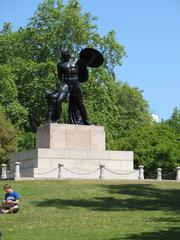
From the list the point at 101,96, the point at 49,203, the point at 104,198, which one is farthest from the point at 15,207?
the point at 101,96

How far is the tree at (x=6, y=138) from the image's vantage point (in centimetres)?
4384

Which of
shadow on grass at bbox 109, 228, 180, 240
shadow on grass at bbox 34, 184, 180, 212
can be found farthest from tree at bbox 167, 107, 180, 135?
shadow on grass at bbox 109, 228, 180, 240

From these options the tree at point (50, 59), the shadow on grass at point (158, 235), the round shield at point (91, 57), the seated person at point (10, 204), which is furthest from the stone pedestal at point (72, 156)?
the tree at point (50, 59)

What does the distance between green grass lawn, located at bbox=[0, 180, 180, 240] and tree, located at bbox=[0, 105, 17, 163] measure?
1894 centimetres

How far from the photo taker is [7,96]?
157 ft

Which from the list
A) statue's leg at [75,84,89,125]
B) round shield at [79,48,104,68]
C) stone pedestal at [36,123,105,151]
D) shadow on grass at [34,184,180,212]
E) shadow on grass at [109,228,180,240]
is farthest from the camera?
round shield at [79,48,104,68]

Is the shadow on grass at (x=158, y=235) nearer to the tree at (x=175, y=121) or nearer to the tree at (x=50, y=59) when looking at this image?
the tree at (x=50, y=59)

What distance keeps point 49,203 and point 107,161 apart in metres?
11.1

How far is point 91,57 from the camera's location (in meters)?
31.0

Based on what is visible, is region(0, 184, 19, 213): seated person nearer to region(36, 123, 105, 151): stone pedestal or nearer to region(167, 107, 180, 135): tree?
region(36, 123, 105, 151): stone pedestal

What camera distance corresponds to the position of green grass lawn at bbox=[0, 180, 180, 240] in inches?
515

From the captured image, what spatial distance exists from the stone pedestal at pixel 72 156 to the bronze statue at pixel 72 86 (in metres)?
0.83

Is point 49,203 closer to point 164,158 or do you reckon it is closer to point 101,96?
point 101,96

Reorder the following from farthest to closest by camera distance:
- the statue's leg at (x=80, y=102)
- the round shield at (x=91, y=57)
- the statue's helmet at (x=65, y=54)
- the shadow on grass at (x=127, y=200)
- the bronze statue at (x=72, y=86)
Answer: the round shield at (x=91, y=57) < the statue's leg at (x=80, y=102) < the statue's helmet at (x=65, y=54) < the bronze statue at (x=72, y=86) < the shadow on grass at (x=127, y=200)
